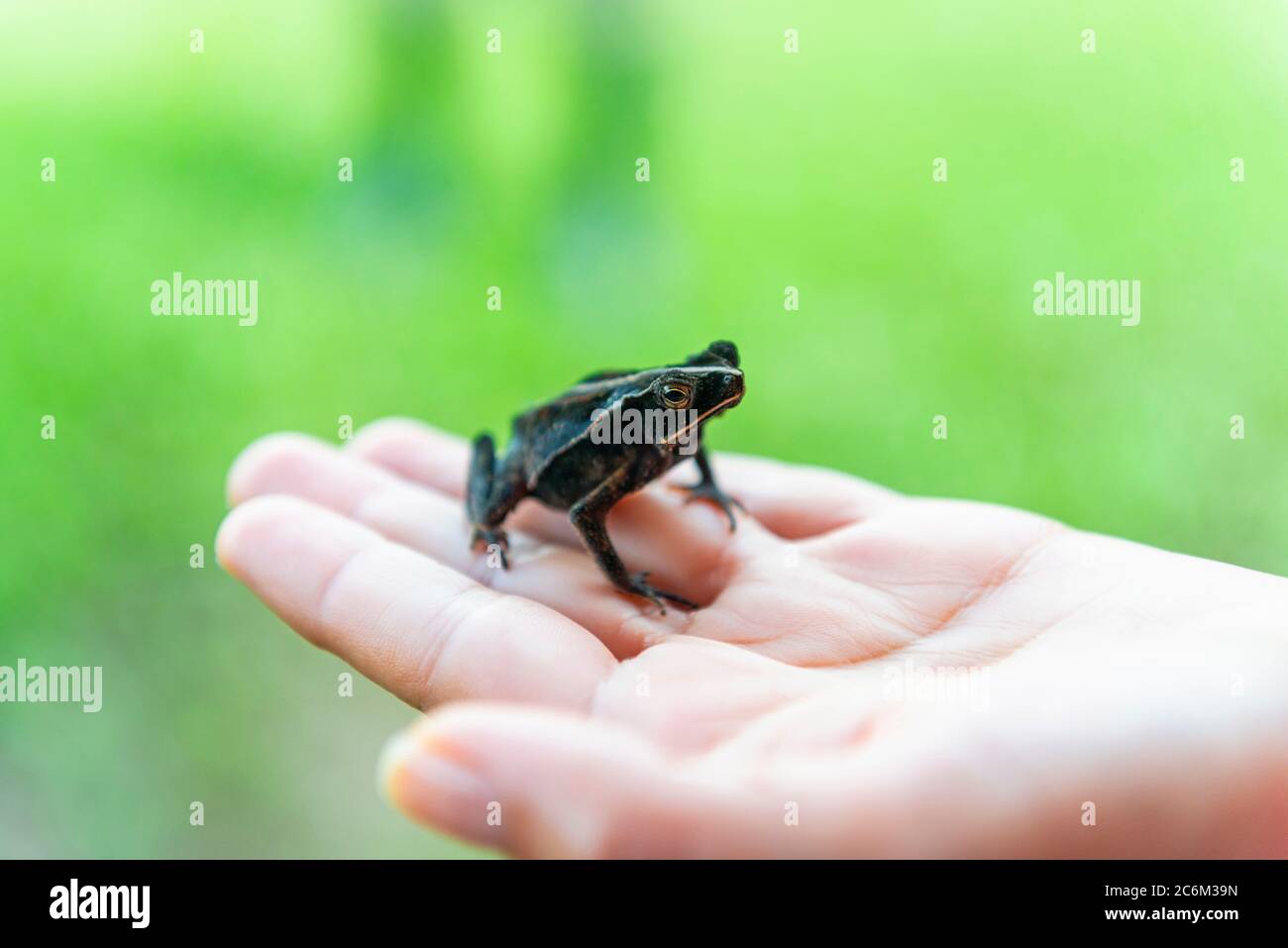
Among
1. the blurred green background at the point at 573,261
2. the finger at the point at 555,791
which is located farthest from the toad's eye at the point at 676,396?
the blurred green background at the point at 573,261

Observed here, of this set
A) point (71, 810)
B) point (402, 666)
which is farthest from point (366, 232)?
point (402, 666)

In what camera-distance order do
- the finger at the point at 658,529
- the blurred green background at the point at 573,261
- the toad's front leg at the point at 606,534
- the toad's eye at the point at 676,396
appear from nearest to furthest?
the toad's eye at the point at 676,396 < the toad's front leg at the point at 606,534 < the finger at the point at 658,529 < the blurred green background at the point at 573,261

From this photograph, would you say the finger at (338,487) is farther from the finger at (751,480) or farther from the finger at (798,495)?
the finger at (798,495)

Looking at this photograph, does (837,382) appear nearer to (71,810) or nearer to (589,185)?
(589,185)

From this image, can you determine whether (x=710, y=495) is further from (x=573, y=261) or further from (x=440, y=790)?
(x=573, y=261)

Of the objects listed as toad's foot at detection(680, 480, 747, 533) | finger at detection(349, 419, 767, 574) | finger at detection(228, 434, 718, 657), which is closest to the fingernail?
finger at detection(228, 434, 718, 657)
